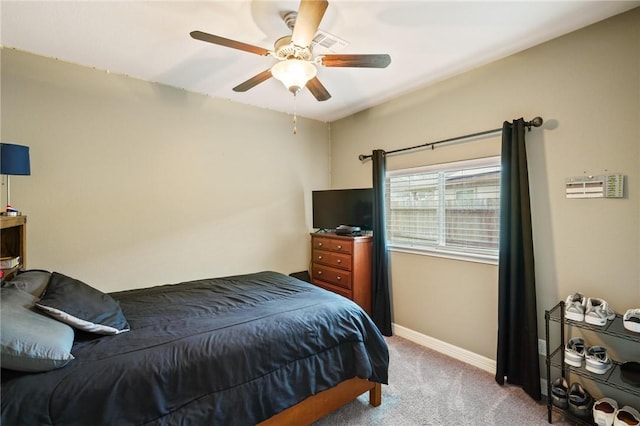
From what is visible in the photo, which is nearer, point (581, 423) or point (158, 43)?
point (581, 423)

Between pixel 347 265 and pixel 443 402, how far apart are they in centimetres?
152

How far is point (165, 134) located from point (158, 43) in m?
0.95

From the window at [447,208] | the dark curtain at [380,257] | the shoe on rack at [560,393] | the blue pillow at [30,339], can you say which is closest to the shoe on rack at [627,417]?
the shoe on rack at [560,393]

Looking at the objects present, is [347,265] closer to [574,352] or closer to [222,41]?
[574,352]

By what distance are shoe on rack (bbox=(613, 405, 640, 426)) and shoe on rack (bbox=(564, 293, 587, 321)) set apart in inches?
21.3

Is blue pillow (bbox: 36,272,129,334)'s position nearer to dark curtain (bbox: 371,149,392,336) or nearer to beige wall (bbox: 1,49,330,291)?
beige wall (bbox: 1,49,330,291)

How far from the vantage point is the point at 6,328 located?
1114mm

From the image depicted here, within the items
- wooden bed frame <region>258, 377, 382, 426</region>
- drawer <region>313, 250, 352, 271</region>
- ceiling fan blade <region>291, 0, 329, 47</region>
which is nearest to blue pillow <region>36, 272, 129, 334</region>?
wooden bed frame <region>258, 377, 382, 426</region>

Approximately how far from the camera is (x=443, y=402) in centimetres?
212

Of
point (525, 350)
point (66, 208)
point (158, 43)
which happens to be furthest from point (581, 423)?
point (66, 208)

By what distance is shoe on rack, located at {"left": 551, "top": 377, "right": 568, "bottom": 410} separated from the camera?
77.1 inches

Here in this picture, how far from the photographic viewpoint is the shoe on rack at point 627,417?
1688mm

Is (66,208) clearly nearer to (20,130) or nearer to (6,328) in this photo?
(20,130)

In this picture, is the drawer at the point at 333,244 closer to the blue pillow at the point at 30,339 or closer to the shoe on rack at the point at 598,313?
the shoe on rack at the point at 598,313
